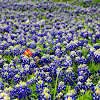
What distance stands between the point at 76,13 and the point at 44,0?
3367mm

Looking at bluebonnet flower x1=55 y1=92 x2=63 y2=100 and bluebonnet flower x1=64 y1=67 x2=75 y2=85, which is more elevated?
bluebonnet flower x1=64 y1=67 x2=75 y2=85

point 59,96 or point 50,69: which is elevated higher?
point 50,69

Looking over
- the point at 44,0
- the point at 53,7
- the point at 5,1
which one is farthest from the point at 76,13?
the point at 5,1

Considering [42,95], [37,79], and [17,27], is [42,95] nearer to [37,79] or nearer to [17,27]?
[37,79]

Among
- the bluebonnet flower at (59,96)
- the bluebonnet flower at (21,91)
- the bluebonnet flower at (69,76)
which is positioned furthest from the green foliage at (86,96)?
the bluebonnet flower at (21,91)

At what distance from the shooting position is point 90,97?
3096 mm

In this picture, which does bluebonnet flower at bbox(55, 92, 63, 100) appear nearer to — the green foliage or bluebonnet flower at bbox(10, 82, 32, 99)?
the green foliage

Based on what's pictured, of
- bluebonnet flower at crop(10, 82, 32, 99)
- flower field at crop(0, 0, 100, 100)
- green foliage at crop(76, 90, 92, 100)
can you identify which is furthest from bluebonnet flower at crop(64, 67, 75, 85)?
bluebonnet flower at crop(10, 82, 32, 99)

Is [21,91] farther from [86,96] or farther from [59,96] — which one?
[86,96]

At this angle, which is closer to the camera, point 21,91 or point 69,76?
point 21,91

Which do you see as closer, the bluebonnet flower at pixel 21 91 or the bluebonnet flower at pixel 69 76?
the bluebonnet flower at pixel 21 91

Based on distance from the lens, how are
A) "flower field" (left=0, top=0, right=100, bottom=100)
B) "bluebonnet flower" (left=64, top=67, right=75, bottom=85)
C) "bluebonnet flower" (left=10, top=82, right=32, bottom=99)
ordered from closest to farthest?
"bluebonnet flower" (left=10, top=82, right=32, bottom=99) → "flower field" (left=0, top=0, right=100, bottom=100) → "bluebonnet flower" (left=64, top=67, right=75, bottom=85)

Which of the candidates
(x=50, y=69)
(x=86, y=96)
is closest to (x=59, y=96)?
(x=86, y=96)

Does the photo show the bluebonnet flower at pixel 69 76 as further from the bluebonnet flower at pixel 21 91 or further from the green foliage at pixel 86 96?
the bluebonnet flower at pixel 21 91
